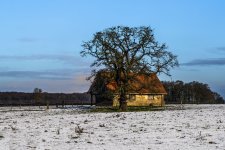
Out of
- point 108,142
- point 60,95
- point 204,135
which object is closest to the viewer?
point 108,142

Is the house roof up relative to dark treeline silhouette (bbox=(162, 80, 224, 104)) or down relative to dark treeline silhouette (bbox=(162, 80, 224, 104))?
down

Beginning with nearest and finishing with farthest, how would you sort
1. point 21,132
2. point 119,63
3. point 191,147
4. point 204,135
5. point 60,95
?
point 191,147 → point 204,135 → point 21,132 → point 119,63 → point 60,95

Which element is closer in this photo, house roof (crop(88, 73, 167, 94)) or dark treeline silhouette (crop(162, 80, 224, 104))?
house roof (crop(88, 73, 167, 94))

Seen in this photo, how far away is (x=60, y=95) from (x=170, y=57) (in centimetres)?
8659

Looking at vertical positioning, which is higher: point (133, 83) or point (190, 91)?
point (190, 91)

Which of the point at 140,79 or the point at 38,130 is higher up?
the point at 140,79

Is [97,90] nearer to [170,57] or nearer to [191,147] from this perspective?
[170,57]

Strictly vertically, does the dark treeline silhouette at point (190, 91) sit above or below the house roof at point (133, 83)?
above

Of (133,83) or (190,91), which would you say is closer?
(133,83)

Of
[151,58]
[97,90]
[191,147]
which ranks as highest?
[151,58]

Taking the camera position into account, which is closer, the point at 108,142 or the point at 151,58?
Result: the point at 108,142

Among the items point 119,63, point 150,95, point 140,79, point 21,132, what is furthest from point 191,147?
point 150,95

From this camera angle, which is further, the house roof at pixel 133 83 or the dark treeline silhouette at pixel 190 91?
the dark treeline silhouette at pixel 190 91

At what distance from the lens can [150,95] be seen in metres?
89.8
